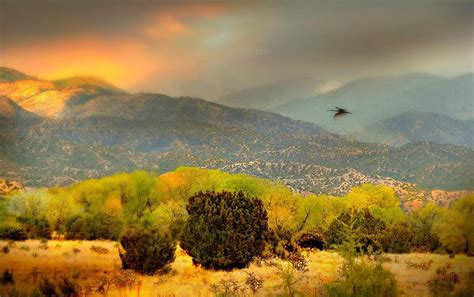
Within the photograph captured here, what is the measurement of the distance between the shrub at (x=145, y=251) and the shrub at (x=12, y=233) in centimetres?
952

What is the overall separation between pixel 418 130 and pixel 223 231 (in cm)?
9451

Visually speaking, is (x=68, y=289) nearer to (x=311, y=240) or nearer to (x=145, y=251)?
(x=145, y=251)

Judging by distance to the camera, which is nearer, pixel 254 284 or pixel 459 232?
pixel 254 284

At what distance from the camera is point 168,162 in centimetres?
6103

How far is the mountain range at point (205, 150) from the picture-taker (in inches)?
1956

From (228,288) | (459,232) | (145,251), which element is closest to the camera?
(228,288)

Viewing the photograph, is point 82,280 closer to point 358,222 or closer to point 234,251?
point 234,251

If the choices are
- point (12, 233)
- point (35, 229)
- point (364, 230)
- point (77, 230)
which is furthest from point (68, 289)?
point (77, 230)

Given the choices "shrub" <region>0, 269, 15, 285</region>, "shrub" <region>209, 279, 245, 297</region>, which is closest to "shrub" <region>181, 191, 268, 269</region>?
"shrub" <region>209, 279, 245, 297</region>

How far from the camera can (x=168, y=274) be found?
13.6m

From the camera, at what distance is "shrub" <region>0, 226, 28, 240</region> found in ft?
67.3

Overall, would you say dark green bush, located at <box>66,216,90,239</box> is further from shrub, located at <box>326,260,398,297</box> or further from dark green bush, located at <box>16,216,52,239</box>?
shrub, located at <box>326,260,398,297</box>

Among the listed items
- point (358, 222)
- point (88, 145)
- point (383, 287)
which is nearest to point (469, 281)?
point (383, 287)

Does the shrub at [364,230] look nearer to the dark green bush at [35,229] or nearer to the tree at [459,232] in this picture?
the tree at [459,232]
